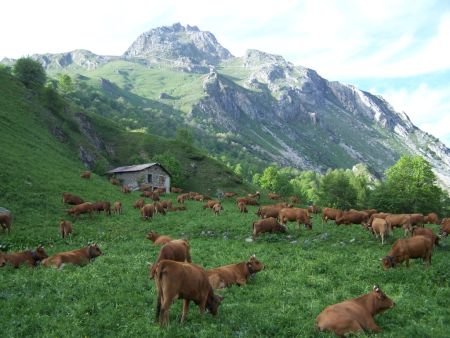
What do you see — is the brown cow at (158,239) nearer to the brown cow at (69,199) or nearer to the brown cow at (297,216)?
the brown cow at (297,216)

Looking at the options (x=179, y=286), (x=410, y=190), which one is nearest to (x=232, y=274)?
(x=179, y=286)

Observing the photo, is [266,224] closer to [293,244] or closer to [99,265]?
[293,244]

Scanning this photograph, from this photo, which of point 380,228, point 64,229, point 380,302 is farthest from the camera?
point 64,229

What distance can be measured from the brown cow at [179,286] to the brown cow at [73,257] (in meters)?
Answer: 9.94

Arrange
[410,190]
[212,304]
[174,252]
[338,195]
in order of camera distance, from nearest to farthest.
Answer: [212,304] → [174,252] → [410,190] → [338,195]

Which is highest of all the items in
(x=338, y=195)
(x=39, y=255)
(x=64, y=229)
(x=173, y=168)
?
(x=173, y=168)

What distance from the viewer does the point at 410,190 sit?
89.7m

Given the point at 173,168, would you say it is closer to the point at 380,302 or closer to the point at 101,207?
the point at 101,207

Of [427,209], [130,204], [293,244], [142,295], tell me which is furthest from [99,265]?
[427,209]

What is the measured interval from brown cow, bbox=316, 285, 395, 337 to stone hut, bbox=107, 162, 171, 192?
230 feet

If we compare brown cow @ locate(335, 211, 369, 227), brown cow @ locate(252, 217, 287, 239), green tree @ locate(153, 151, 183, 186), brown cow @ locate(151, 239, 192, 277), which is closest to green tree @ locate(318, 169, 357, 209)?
green tree @ locate(153, 151, 183, 186)

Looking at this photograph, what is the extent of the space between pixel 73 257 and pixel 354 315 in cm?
1402

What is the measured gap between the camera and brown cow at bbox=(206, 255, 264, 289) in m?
16.8

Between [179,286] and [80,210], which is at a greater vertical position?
[179,286]
